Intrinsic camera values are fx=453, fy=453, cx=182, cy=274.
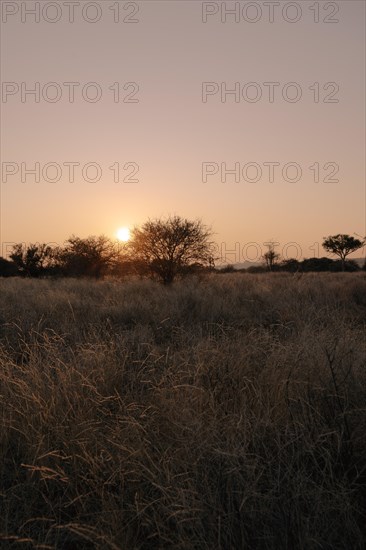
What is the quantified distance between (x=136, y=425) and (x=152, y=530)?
2.65ft

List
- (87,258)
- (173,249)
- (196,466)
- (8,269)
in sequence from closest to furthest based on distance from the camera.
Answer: (196,466), (173,249), (87,258), (8,269)

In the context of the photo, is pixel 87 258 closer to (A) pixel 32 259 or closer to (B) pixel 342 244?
(A) pixel 32 259

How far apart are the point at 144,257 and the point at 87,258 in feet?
44.0

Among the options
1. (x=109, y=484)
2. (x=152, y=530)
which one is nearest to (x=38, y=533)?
(x=109, y=484)

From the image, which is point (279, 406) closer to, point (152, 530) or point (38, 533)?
point (152, 530)

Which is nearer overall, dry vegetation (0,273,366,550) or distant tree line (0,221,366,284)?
dry vegetation (0,273,366,550)

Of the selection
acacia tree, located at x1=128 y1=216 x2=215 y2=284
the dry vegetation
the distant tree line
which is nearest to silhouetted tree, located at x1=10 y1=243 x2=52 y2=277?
the distant tree line

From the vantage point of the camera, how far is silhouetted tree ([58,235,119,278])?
31031 millimetres

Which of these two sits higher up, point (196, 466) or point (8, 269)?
point (8, 269)

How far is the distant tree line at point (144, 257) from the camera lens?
62.8 ft

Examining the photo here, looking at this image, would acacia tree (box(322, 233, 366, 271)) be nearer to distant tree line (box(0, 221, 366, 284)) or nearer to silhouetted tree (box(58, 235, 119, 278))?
distant tree line (box(0, 221, 366, 284))

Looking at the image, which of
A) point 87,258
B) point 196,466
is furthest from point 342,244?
point 196,466

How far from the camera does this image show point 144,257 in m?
19.4

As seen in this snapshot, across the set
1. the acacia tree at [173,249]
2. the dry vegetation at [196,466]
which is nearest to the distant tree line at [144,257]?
the acacia tree at [173,249]
